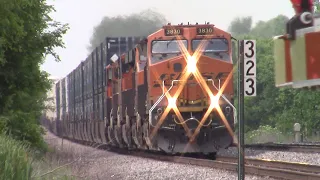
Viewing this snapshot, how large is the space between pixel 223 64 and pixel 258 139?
18721 millimetres

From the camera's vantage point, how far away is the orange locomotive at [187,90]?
1548 cm

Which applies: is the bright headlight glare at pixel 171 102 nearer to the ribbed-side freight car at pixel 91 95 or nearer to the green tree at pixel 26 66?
the green tree at pixel 26 66

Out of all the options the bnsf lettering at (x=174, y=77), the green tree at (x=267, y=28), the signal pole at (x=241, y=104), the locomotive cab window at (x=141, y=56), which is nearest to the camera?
the signal pole at (x=241, y=104)

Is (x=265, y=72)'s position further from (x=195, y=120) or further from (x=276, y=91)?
(x=195, y=120)

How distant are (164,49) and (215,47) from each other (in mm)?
1372

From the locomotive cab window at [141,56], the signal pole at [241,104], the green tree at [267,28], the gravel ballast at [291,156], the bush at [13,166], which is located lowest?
the gravel ballast at [291,156]

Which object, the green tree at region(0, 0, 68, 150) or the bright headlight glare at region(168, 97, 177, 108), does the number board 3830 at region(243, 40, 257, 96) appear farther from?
the green tree at region(0, 0, 68, 150)

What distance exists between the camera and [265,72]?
53844 mm

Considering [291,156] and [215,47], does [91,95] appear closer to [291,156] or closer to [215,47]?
[215,47]

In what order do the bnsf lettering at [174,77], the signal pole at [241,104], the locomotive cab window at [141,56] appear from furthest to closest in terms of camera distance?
the locomotive cab window at [141,56]
the bnsf lettering at [174,77]
the signal pole at [241,104]

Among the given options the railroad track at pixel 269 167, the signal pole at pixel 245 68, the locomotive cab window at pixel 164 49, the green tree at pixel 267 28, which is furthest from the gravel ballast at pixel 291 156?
the green tree at pixel 267 28

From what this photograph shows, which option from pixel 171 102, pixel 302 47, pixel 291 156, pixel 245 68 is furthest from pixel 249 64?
pixel 291 156

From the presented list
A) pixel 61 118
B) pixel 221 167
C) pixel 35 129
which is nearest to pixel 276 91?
pixel 61 118

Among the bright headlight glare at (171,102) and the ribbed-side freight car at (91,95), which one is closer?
the bright headlight glare at (171,102)
